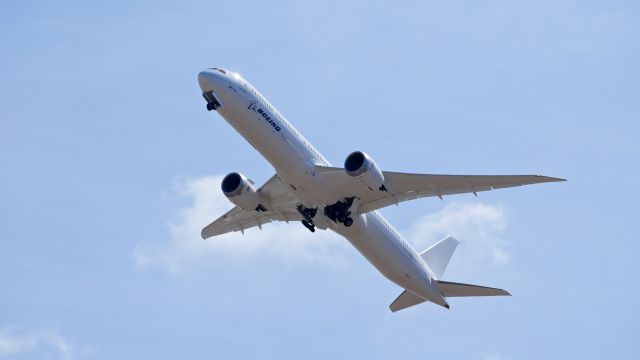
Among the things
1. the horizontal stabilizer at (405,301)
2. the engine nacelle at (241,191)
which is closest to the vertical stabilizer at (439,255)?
the horizontal stabilizer at (405,301)

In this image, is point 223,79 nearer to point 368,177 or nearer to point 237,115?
point 237,115

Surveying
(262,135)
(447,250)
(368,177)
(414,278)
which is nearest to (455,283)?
(414,278)

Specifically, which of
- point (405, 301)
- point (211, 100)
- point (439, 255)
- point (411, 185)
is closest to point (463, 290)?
point (405, 301)

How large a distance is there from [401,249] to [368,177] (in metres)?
6.43

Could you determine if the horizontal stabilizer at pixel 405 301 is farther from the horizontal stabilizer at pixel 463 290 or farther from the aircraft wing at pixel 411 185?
the aircraft wing at pixel 411 185

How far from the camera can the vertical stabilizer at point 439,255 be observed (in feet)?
167

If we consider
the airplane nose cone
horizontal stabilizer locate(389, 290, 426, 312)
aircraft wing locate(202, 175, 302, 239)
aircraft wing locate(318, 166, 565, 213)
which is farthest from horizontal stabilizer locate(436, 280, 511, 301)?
the airplane nose cone

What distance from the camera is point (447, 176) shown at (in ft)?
135

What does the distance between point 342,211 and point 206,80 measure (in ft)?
26.7

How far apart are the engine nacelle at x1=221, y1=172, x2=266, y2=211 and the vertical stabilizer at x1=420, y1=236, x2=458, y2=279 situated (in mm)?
10617

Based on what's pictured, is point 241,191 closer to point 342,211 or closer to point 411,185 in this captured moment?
point 342,211

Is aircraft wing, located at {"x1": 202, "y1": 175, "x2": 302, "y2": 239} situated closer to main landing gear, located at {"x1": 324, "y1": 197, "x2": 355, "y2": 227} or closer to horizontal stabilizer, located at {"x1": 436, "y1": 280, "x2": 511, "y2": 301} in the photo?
main landing gear, located at {"x1": 324, "y1": 197, "x2": 355, "y2": 227}

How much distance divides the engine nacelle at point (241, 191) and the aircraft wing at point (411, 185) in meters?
4.42

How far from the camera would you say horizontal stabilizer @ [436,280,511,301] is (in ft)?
150
